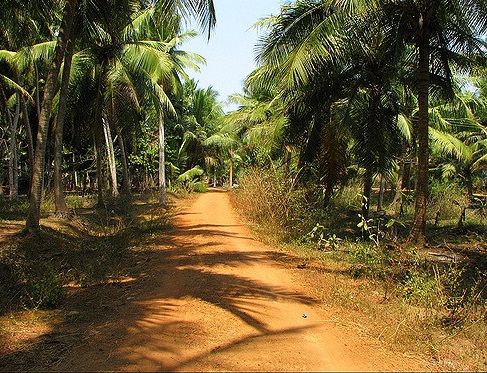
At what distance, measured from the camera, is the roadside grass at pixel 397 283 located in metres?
4.09

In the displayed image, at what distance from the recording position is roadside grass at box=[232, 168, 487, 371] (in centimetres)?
409

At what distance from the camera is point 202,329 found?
14.2ft

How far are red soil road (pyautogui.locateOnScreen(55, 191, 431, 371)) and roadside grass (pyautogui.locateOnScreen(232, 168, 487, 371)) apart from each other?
1.09ft

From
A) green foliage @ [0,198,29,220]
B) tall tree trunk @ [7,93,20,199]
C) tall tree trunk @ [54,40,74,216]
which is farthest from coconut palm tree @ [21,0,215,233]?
tall tree trunk @ [7,93,20,199]

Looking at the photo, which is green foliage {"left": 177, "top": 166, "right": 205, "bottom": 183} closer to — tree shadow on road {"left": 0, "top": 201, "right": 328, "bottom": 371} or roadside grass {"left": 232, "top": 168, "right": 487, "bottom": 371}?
roadside grass {"left": 232, "top": 168, "right": 487, "bottom": 371}

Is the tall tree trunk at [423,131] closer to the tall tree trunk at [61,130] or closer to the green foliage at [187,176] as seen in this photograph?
the tall tree trunk at [61,130]

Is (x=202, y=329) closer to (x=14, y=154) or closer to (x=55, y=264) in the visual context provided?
(x=55, y=264)

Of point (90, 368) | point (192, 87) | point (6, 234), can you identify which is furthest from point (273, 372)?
point (192, 87)

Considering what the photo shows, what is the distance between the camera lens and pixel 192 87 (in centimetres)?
3098

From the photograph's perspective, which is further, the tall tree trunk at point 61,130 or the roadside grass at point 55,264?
the tall tree trunk at point 61,130

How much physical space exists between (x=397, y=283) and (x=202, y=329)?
3.06m

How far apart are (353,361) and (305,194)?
325 inches

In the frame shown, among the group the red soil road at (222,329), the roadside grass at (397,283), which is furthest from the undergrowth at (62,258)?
the roadside grass at (397,283)

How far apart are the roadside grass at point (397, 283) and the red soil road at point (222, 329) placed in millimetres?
331
